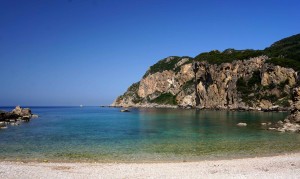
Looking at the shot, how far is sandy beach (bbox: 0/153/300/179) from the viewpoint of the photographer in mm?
19547

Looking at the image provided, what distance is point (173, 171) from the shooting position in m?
21.3

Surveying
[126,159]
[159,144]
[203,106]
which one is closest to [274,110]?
[203,106]

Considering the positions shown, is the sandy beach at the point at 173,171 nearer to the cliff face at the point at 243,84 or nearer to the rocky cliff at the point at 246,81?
the rocky cliff at the point at 246,81

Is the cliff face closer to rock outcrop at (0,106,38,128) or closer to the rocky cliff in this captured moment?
the rocky cliff

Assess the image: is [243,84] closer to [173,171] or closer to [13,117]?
[13,117]

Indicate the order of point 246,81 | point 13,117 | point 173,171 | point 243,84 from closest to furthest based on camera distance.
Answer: point 173,171, point 13,117, point 243,84, point 246,81

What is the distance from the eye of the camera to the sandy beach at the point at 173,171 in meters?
19.5

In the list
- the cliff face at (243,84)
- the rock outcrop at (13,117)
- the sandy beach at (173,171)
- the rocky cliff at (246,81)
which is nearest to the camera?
the sandy beach at (173,171)

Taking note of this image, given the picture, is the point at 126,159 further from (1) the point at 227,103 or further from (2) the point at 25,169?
(1) the point at 227,103

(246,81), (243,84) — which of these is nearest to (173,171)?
(243,84)

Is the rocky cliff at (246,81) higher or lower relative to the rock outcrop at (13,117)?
higher

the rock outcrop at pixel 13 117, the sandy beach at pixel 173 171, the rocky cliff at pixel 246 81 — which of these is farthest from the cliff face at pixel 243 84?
the sandy beach at pixel 173 171

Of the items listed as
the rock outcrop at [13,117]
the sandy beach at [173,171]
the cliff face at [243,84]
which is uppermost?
the cliff face at [243,84]

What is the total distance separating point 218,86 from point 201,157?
148142 mm
